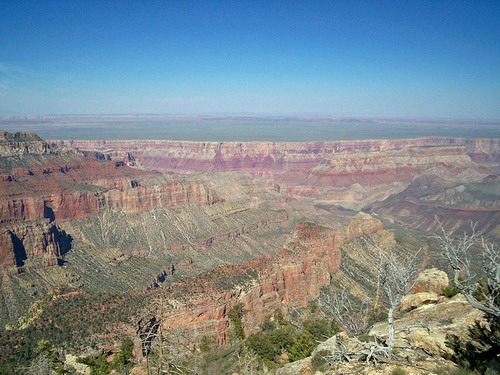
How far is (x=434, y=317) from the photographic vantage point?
738 inches

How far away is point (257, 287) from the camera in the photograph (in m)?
39.7

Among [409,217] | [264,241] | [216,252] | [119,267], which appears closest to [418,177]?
[409,217]

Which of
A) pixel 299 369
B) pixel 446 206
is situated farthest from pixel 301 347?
pixel 446 206

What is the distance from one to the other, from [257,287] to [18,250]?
39917 mm

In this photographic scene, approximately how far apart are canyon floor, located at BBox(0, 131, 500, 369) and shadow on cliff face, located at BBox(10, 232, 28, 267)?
0.63 ft

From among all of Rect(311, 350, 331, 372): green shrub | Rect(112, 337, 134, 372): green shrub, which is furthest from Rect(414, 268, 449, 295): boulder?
Rect(112, 337, 134, 372): green shrub

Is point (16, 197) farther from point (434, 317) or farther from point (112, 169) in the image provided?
point (434, 317)

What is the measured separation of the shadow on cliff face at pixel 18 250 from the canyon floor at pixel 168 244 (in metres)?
0.19

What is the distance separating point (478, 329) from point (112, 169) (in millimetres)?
101658

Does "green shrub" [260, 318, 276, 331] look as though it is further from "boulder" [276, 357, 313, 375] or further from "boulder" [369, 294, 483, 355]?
"boulder" [369, 294, 483, 355]

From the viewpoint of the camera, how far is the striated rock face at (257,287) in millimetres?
35531

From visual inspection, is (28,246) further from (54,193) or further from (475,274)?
(475,274)

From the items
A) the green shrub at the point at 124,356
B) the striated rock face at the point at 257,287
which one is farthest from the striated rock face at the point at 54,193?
the green shrub at the point at 124,356

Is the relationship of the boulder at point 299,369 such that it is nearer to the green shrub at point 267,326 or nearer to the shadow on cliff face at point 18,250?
the green shrub at point 267,326
